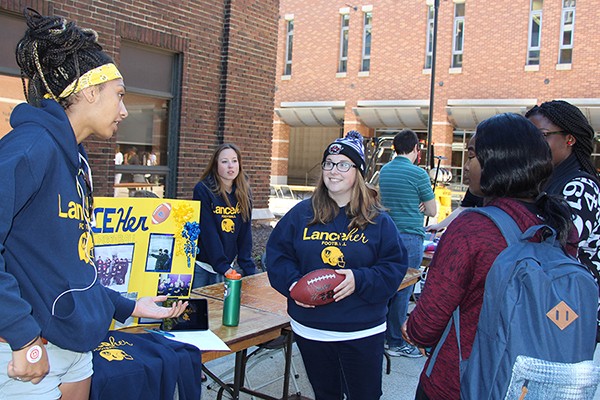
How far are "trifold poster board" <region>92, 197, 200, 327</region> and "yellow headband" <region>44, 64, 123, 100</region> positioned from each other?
35.2 inches

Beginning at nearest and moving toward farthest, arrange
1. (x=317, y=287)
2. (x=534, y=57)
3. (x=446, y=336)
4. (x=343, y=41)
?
(x=446, y=336) < (x=317, y=287) < (x=534, y=57) < (x=343, y=41)

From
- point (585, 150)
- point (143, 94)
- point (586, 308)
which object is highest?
point (143, 94)

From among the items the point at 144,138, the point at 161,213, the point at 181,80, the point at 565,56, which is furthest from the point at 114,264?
the point at 565,56

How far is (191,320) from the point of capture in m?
2.97

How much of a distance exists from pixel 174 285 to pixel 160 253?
20 centimetres

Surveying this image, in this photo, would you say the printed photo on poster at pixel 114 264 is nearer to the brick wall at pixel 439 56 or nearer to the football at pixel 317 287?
the football at pixel 317 287

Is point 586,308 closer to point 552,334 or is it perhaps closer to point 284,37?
point 552,334

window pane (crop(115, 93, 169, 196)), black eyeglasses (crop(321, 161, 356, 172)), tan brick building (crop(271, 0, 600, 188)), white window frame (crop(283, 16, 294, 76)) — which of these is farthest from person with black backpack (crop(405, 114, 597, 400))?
white window frame (crop(283, 16, 294, 76))

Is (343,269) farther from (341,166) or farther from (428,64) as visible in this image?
(428,64)

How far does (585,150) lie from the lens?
3006 millimetres

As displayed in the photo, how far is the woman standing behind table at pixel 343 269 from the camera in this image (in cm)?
298

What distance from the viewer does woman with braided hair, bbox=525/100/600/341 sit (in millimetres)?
2682

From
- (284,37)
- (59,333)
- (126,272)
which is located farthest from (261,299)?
(284,37)

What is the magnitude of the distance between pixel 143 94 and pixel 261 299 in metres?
4.87
